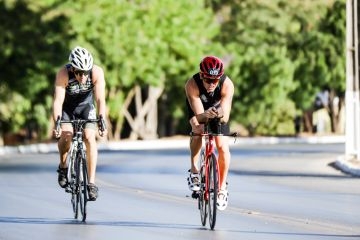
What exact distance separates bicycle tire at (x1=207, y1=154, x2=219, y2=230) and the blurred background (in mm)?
41303

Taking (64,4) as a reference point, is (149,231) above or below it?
below

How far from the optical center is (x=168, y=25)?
63906 mm

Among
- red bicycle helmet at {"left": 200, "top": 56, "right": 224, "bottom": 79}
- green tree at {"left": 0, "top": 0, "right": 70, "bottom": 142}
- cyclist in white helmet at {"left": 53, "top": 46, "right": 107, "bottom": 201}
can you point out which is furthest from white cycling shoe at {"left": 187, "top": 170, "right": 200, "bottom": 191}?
green tree at {"left": 0, "top": 0, "right": 70, "bottom": 142}

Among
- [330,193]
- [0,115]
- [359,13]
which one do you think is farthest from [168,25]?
[330,193]

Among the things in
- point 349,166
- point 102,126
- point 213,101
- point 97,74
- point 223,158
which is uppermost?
point 97,74

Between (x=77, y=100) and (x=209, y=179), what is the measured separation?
233cm

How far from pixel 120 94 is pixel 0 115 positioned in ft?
18.3

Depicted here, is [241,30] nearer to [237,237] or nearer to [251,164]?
[251,164]

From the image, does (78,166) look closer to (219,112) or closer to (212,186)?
(212,186)

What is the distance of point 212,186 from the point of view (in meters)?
14.5

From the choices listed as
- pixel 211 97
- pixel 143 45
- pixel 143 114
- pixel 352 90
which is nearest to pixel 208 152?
pixel 211 97

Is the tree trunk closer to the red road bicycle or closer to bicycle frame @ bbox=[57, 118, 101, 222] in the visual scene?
bicycle frame @ bbox=[57, 118, 101, 222]

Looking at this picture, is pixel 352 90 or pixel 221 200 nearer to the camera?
pixel 221 200

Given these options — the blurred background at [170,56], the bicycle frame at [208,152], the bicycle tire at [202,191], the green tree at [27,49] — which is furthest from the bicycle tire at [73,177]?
the blurred background at [170,56]
